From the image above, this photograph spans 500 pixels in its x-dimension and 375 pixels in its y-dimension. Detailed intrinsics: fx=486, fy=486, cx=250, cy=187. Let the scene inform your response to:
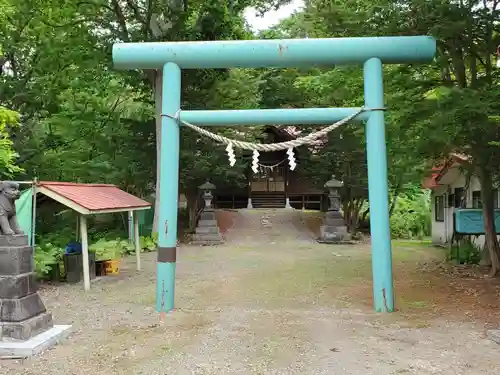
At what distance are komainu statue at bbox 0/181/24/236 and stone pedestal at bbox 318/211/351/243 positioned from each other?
13718 mm

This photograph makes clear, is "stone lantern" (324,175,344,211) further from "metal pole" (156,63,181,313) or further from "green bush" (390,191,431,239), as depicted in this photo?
"metal pole" (156,63,181,313)

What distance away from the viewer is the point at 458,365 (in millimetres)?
4898

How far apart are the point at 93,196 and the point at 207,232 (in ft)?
29.8

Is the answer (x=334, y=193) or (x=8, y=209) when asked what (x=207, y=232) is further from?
(x=8, y=209)

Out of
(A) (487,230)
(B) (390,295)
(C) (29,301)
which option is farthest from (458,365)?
(A) (487,230)

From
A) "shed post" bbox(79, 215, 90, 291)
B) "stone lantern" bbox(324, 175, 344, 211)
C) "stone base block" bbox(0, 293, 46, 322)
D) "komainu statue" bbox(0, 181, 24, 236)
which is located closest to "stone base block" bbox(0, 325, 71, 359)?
"stone base block" bbox(0, 293, 46, 322)

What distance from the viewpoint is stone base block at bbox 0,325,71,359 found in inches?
208

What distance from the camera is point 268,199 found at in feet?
90.2

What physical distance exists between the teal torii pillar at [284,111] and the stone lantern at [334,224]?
11.5 meters

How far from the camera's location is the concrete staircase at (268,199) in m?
27.3

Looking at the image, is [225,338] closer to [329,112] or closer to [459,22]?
[329,112]

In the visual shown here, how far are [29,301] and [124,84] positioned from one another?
1477cm

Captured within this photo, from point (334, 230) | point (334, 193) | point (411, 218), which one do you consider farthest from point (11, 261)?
point (411, 218)

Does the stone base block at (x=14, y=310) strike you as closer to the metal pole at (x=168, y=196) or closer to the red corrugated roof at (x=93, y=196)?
the metal pole at (x=168, y=196)
